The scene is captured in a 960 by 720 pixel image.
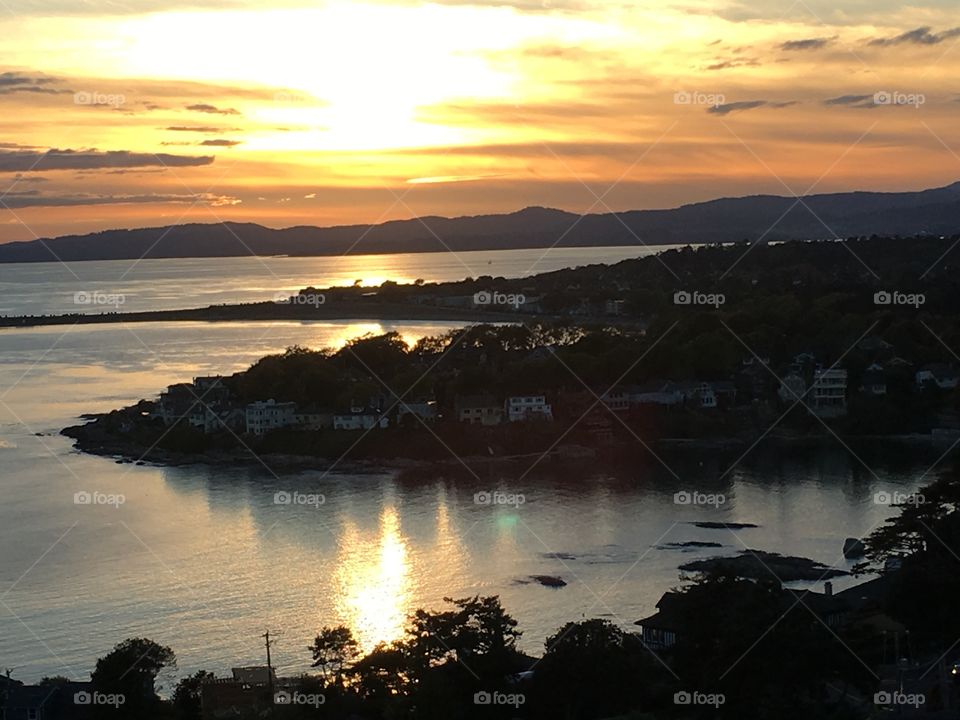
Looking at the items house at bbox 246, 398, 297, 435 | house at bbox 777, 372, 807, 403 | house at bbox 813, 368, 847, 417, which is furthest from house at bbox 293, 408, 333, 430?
house at bbox 813, 368, 847, 417

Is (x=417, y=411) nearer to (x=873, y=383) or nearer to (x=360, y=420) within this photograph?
(x=360, y=420)

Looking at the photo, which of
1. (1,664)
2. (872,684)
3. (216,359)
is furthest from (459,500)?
(216,359)

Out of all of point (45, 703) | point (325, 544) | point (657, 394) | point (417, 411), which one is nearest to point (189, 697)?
point (45, 703)

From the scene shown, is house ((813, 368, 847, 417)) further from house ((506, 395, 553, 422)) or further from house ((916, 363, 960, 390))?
house ((506, 395, 553, 422))

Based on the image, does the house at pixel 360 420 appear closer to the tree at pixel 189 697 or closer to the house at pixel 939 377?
the house at pixel 939 377

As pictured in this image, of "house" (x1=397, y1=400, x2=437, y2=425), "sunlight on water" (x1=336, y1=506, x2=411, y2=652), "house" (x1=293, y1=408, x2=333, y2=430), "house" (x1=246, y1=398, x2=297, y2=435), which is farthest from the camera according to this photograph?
"house" (x1=246, y1=398, x2=297, y2=435)
